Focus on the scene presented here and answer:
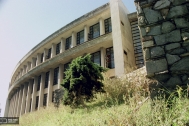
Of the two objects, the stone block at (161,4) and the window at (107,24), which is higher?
the window at (107,24)

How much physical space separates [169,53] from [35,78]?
2208 centimetres

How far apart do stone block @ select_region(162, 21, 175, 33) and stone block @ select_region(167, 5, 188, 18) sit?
7.8 inches

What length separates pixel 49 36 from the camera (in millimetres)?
22359

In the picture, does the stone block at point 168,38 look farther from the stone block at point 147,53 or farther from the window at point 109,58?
the window at point 109,58

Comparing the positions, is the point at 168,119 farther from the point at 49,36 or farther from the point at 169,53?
the point at 49,36

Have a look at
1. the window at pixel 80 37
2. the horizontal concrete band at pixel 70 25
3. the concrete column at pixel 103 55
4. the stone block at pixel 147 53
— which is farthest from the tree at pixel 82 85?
the window at pixel 80 37

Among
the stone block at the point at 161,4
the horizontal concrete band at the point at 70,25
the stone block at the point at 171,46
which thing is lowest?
the stone block at the point at 171,46

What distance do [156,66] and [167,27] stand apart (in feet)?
3.41

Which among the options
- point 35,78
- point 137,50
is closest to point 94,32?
point 137,50

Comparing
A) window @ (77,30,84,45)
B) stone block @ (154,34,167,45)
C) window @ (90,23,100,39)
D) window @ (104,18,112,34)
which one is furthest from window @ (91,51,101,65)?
stone block @ (154,34,167,45)

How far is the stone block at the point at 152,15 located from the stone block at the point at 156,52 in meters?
0.76

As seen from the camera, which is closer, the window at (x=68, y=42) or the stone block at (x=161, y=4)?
the stone block at (x=161, y=4)

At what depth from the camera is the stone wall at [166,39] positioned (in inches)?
164

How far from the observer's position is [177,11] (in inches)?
177
